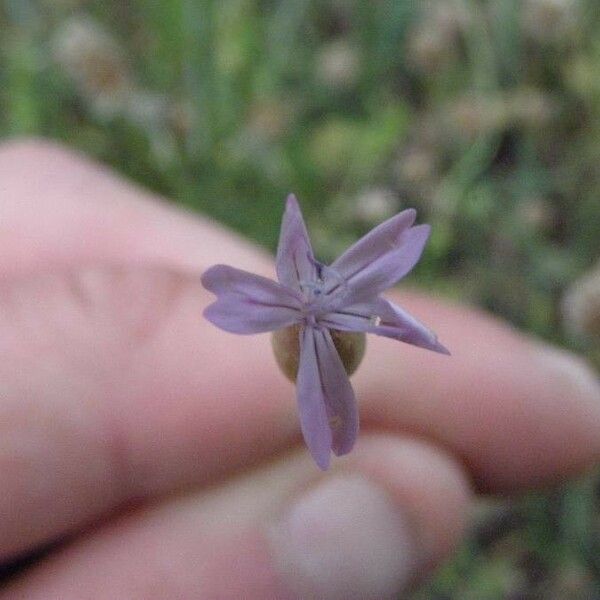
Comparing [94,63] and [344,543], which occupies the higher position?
[94,63]

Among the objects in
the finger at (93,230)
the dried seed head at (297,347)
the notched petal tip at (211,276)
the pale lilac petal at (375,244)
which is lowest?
the dried seed head at (297,347)

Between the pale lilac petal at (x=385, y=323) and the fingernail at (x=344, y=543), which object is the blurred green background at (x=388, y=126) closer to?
the fingernail at (x=344, y=543)

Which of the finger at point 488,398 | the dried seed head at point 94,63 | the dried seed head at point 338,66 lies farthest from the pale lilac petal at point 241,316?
the dried seed head at point 338,66

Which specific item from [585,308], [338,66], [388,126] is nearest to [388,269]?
[585,308]

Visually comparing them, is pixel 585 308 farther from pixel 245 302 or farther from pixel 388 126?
pixel 245 302

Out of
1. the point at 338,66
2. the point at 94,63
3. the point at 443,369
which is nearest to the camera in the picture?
the point at 443,369

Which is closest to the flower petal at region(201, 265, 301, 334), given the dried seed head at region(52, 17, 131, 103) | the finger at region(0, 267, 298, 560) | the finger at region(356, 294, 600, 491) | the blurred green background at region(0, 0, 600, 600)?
the finger at region(0, 267, 298, 560)
